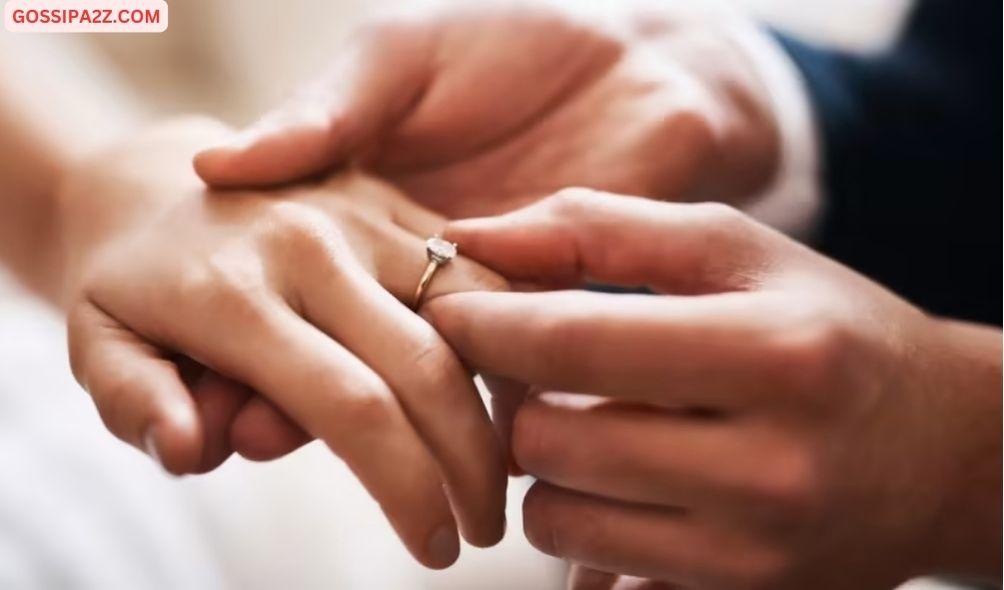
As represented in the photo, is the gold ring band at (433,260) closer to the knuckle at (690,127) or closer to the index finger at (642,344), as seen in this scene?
the index finger at (642,344)

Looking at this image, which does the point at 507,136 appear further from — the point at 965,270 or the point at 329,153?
the point at 965,270

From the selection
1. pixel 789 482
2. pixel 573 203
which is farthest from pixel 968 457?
pixel 573 203

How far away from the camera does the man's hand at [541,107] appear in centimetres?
65

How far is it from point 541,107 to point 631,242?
0.28m

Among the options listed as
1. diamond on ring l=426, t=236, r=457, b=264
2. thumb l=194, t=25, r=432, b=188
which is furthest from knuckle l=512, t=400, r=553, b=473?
thumb l=194, t=25, r=432, b=188

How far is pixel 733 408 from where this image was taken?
0.40 m

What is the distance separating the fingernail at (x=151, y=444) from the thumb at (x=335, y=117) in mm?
172

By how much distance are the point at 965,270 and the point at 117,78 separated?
0.88 meters

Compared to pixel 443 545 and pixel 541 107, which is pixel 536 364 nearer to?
pixel 443 545

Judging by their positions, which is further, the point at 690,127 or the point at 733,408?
the point at 690,127

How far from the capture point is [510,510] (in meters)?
0.70

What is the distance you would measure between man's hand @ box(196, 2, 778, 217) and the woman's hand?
11cm

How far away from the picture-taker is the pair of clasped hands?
40cm

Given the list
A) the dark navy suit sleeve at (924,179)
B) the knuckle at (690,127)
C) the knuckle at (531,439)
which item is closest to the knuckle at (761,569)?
the knuckle at (531,439)
